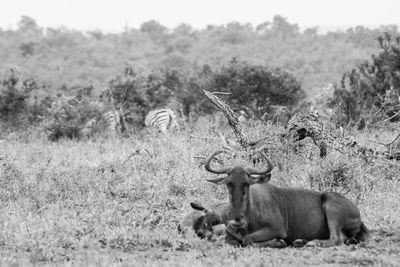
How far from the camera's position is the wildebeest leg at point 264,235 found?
792 cm

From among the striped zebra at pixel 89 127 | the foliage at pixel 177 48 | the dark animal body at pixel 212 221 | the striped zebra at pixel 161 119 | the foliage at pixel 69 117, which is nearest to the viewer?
the dark animal body at pixel 212 221

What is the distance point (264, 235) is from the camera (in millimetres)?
7977

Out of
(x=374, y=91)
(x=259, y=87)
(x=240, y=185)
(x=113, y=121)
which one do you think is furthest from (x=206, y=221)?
(x=259, y=87)

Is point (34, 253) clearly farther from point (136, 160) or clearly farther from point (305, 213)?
point (136, 160)

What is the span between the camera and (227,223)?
27.2 ft

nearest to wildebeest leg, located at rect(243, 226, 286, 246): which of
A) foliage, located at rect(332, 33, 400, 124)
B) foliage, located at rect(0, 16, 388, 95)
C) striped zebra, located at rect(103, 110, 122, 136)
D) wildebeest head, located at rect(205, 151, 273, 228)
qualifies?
wildebeest head, located at rect(205, 151, 273, 228)

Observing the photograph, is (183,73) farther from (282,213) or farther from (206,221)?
(282,213)

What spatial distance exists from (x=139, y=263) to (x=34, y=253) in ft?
3.66

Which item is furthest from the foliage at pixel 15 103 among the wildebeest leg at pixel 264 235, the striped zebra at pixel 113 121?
the wildebeest leg at pixel 264 235

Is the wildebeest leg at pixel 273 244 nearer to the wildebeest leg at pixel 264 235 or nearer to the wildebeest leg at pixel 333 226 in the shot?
the wildebeest leg at pixel 264 235

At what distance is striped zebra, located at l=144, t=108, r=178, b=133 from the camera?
19.3 metres

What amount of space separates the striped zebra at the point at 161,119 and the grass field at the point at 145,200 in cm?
366

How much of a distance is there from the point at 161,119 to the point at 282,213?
38.7 ft

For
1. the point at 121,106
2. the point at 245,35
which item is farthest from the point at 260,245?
the point at 245,35
